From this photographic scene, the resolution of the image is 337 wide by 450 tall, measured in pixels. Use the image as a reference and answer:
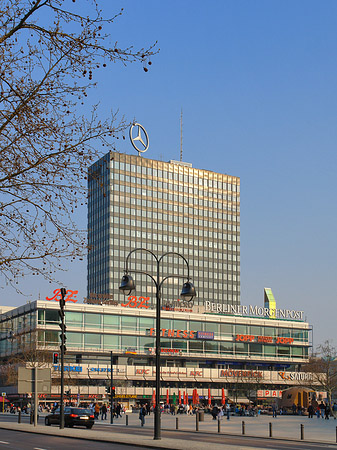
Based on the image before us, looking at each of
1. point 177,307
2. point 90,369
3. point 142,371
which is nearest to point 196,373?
point 142,371

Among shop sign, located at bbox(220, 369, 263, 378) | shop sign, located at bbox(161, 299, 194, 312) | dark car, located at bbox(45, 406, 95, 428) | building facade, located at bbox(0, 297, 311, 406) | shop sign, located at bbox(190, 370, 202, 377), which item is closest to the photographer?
dark car, located at bbox(45, 406, 95, 428)

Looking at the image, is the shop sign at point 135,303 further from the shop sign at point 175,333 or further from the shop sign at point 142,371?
the shop sign at point 142,371

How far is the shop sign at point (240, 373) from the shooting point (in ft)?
390

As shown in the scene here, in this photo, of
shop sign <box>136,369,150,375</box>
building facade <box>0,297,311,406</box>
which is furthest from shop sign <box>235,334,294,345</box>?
shop sign <box>136,369,150,375</box>

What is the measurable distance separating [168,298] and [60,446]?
13716 centimetres

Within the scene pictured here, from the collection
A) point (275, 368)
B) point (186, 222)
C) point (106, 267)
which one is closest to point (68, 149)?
point (275, 368)

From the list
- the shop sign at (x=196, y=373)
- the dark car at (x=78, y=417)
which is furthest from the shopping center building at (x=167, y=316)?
the dark car at (x=78, y=417)

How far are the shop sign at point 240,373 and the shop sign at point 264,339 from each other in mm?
6022

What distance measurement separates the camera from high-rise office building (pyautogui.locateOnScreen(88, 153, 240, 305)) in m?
158

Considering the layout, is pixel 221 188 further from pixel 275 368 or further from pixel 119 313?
pixel 119 313

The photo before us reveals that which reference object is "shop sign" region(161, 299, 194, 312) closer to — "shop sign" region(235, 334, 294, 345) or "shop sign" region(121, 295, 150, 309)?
"shop sign" region(121, 295, 150, 309)

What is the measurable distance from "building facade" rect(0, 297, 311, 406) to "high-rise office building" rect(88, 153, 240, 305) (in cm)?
3744

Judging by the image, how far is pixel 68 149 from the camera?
14.1 m

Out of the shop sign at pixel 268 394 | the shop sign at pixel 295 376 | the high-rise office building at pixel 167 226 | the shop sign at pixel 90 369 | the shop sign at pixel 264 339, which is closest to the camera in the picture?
the shop sign at pixel 90 369
